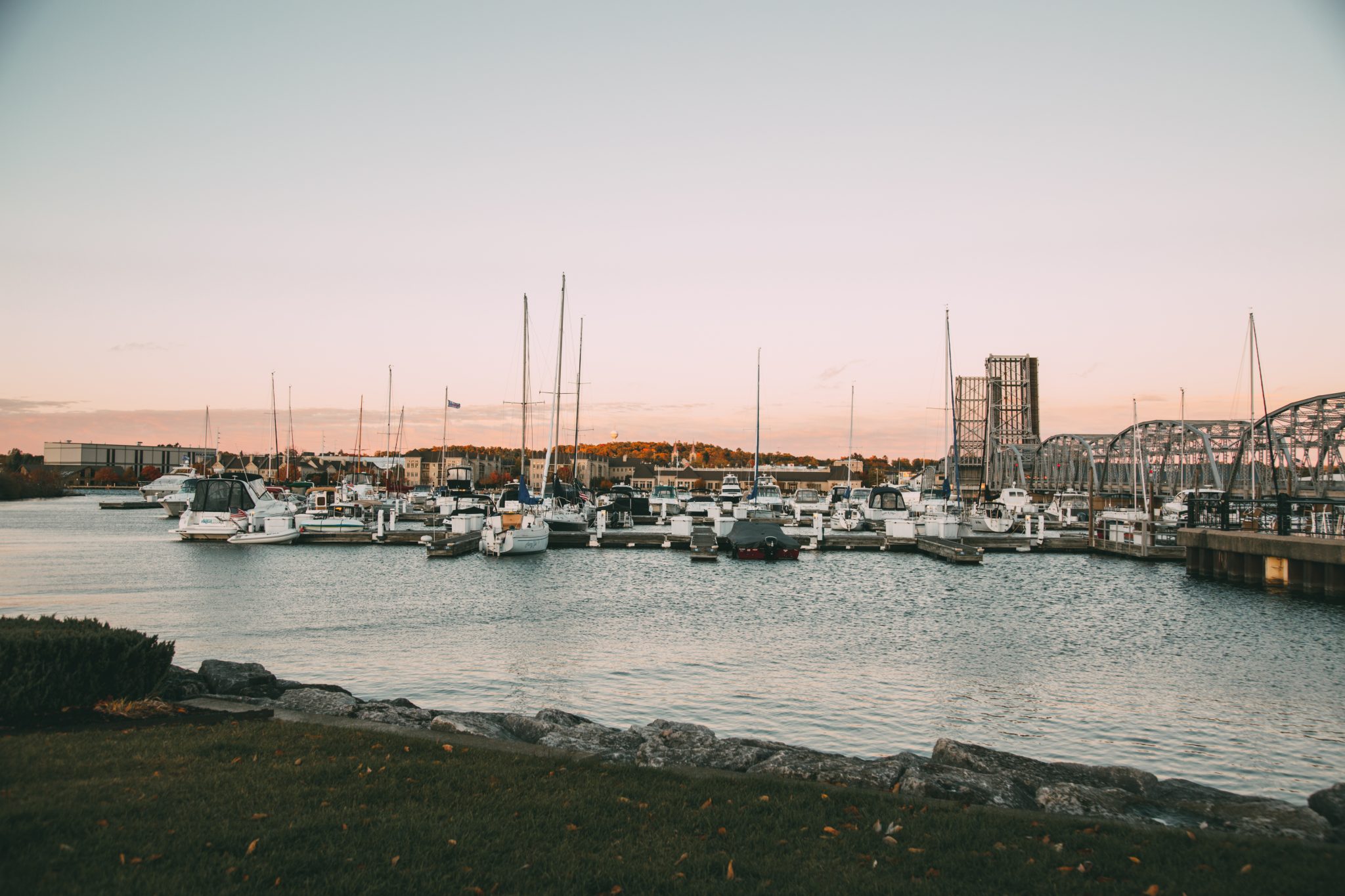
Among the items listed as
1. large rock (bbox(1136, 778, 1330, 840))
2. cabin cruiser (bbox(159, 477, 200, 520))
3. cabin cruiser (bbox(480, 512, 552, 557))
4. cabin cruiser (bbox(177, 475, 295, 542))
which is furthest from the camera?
cabin cruiser (bbox(159, 477, 200, 520))

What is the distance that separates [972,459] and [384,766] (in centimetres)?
14990

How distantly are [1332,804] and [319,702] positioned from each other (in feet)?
43.9

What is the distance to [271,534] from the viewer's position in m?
57.1

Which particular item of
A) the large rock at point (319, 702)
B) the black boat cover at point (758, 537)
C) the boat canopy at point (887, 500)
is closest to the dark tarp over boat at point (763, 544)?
the black boat cover at point (758, 537)

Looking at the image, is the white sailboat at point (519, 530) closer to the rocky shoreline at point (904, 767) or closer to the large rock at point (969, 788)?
the rocky shoreline at point (904, 767)

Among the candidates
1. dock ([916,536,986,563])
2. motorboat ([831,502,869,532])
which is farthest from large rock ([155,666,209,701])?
motorboat ([831,502,869,532])

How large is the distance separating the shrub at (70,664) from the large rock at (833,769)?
7905 mm

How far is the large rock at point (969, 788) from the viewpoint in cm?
955

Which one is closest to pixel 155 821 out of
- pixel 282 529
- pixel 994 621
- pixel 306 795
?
pixel 306 795

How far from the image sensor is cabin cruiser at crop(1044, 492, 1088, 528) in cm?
8519

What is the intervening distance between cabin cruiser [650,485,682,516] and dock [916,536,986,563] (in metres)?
33.0

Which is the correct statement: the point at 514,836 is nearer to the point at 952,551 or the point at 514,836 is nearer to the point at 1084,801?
the point at 1084,801

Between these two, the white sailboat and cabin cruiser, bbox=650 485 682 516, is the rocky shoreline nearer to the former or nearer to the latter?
the white sailboat

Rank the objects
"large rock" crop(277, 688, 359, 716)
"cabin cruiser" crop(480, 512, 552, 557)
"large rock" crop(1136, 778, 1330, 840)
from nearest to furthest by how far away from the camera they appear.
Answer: "large rock" crop(1136, 778, 1330, 840) < "large rock" crop(277, 688, 359, 716) < "cabin cruiser" crop(480, 512, 552, 557)
